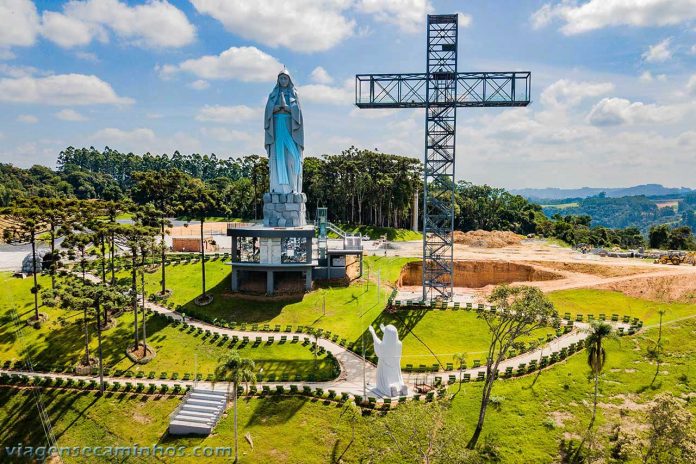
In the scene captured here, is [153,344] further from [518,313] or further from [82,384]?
[518,313]

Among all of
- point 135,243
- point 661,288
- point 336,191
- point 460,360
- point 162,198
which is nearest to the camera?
point 460,360

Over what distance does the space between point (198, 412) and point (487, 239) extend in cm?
6680

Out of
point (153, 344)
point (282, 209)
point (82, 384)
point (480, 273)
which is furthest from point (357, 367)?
point (480, 273)

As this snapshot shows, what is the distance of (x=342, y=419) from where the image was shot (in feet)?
115

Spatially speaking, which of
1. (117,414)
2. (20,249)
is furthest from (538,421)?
(20,249)

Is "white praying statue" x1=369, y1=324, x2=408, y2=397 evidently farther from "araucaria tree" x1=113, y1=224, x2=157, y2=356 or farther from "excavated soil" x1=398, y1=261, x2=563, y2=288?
"excavated soil" x1=398, y1=261, x2=563, y2=288

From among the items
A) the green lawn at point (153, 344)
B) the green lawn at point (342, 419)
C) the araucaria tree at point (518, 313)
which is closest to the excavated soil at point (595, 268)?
the green lawn at point (342, 419)

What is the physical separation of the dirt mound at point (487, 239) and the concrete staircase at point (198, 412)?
62.3m

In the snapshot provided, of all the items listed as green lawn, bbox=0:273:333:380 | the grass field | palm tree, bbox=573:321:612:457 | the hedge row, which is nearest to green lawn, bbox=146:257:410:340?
the grass field

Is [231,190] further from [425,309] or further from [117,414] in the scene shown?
[117,414]

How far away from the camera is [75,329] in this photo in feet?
167

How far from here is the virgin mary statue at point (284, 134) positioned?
61.9m

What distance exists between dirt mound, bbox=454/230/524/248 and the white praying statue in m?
57.1

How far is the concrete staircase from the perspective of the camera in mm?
34938
